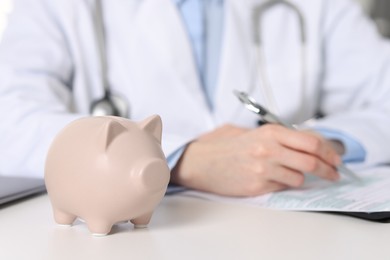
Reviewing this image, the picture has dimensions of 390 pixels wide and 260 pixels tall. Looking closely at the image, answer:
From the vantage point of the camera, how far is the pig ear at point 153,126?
1.45 ft

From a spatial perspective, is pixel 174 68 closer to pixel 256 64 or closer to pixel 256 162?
pixel 256 64

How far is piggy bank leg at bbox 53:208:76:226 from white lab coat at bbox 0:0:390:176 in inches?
10.9

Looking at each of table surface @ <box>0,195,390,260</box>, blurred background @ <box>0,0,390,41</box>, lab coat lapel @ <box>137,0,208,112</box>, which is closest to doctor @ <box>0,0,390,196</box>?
lab coat lapel @ <box>137,0,208,112</box>

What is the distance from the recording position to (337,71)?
105 cm

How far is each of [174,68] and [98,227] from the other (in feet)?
1.69

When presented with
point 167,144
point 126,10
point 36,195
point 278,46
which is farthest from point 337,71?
point 36,195

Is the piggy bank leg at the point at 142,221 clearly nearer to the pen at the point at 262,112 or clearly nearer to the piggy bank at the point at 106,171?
the piggy bank at the point at 106,171

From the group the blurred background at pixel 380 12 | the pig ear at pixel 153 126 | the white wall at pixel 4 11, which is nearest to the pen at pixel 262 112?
the pig ear at pixel 153 126

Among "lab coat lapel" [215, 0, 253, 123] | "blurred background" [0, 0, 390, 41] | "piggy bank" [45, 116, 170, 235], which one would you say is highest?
"piggy bank" [45, 116, 170, 235]

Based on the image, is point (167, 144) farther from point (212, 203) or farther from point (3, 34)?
point (3, 34)

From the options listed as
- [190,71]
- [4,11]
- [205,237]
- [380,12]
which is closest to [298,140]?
[205,237]

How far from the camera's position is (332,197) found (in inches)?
22.7

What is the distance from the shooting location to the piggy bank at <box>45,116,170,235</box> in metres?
0.41

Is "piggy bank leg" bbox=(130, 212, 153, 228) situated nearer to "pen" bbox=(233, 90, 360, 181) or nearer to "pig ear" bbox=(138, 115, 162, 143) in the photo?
"pig ear" bbox=(138, 115, 162, 143)
